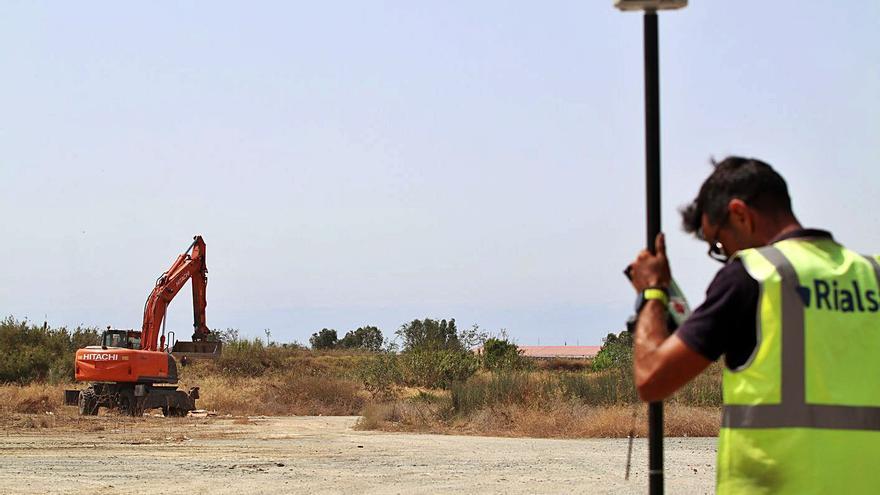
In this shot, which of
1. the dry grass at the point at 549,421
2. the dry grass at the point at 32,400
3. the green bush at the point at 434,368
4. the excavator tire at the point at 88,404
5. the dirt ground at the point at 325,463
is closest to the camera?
the dirt ground at the point at 325,463

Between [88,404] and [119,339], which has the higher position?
[119,339]

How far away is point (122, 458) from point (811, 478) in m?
15.9

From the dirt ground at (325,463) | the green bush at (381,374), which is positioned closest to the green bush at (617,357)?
the green bush at (381,374)

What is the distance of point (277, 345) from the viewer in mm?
66000

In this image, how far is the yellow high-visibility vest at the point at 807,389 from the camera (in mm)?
3186

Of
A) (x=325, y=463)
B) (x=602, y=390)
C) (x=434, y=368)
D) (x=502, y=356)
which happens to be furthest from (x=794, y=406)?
(x=502, y=356)

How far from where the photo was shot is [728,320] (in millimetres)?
3258

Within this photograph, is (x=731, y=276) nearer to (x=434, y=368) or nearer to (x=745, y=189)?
(x=745, y=189)

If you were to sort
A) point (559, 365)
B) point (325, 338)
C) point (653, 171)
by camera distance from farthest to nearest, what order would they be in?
1. point (325, 338)
2. point (559, 365)
3. point (653, 171)

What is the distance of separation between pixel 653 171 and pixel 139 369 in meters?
30.4

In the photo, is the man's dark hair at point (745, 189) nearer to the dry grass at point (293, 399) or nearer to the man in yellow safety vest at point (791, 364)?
the man in yellow safety vest at point (791, 364)

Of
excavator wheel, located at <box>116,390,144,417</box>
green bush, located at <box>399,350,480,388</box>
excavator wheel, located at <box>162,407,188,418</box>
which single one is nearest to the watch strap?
excavator wheel, located at <box>116,390,144,417</box>

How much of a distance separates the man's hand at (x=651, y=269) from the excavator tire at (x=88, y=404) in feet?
102

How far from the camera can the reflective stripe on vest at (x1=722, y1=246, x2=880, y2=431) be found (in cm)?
319
